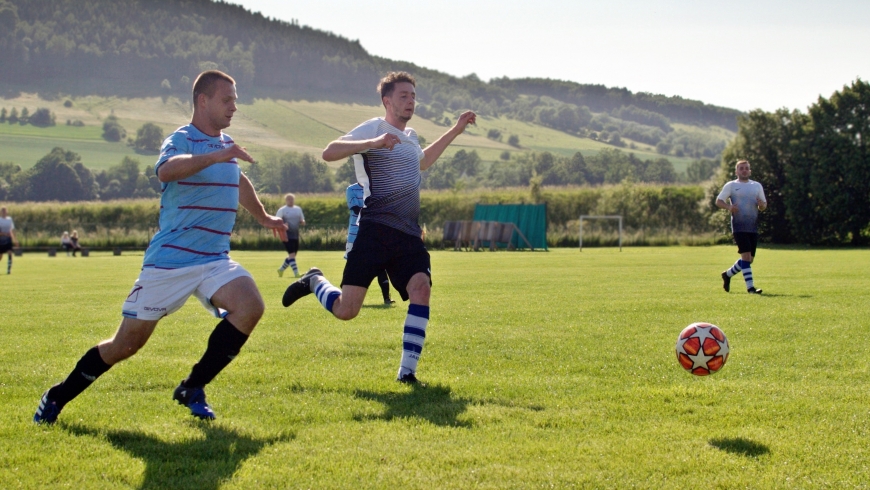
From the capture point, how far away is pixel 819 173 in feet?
155

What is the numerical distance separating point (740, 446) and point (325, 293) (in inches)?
139

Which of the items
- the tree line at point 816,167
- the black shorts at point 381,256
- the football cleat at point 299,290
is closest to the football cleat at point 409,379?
the black shorts at point 381,256

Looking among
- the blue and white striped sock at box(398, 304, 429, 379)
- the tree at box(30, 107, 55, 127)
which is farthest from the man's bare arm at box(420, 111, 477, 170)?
the tree at box(30, 107, 55, 127)

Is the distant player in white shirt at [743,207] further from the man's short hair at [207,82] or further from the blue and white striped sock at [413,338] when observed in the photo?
the man's short hair at [207,82]

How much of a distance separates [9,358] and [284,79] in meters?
69.4

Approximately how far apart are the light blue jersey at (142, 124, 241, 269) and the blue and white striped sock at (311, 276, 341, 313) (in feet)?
4.93

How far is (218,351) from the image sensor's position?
5.17 m

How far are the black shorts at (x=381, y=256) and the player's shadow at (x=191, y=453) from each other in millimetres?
1858

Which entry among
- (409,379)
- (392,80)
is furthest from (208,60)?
(409,379)

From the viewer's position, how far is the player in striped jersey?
641 cm

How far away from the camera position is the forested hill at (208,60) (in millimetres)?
69250

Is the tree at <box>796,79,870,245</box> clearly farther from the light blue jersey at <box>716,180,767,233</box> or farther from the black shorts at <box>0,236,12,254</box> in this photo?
the black shorts at <box>0,236,12,254</box>

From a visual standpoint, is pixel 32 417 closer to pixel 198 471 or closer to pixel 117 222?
pixel 198 471

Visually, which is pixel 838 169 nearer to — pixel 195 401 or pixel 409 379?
pixel 409 379
